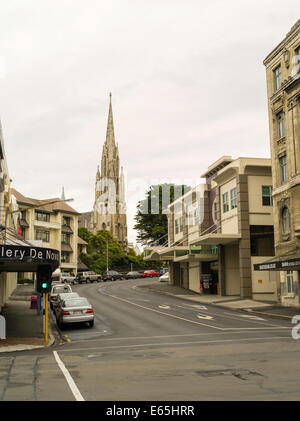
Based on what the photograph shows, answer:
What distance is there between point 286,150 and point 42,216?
5441 cm

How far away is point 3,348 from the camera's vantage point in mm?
19109

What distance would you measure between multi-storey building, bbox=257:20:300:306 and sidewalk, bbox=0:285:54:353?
1572 cm

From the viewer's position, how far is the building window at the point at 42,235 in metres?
81.2

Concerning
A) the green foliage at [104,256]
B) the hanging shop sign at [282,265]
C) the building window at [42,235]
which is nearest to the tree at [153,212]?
the green foliage at [104,256]

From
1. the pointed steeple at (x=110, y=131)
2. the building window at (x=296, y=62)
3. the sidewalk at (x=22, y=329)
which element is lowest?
the sidewalk at (x=22, y=329)

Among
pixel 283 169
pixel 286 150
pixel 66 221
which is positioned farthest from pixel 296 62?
pixel 66 221

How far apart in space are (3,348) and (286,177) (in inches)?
990

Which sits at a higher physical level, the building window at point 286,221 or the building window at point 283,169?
the building window at point 283,169

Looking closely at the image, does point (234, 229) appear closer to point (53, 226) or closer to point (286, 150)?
point (286, 150)

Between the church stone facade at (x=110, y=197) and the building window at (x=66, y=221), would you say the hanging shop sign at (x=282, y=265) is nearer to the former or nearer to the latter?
the building window at (x=66, y=221)

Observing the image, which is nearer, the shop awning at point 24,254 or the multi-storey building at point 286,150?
the shop awning at point 24,254

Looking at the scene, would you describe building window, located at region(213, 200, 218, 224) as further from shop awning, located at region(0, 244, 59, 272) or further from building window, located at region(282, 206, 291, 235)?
shop awning, located at region(0, 244, 59, 272)

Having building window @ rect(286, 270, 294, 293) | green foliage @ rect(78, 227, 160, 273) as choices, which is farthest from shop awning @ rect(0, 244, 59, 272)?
green foliage @ rect(78, 227, 160, 273)

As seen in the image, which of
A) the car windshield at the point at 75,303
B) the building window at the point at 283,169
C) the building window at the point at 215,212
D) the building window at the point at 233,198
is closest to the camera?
the car windshield at the point at 75,303
